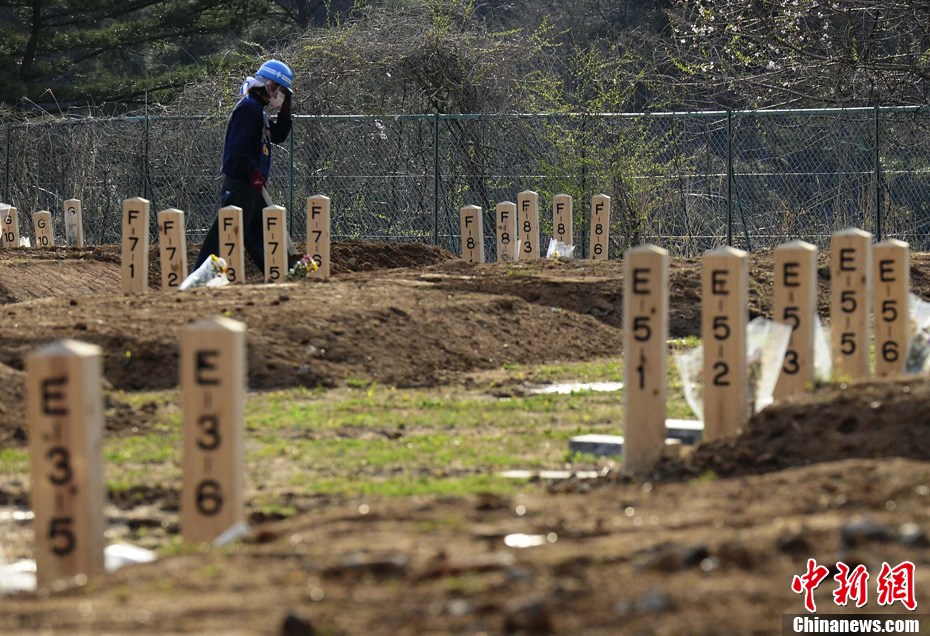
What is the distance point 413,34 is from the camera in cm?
2694

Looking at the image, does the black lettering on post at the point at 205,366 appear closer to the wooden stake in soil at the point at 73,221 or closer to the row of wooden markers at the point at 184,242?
the row of wooden markers at the point at 184,242

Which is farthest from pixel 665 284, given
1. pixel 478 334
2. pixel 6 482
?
pixel 478 334

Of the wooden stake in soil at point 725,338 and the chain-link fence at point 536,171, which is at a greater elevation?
the chain-link fence at point 536,171

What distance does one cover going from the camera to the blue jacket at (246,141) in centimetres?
1590

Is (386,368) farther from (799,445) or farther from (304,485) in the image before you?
(799,445)

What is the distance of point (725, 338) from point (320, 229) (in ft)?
29.3

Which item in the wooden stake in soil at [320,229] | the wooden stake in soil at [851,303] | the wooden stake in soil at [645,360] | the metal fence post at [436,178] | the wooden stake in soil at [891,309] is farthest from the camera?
the metal fence post at [436,178]

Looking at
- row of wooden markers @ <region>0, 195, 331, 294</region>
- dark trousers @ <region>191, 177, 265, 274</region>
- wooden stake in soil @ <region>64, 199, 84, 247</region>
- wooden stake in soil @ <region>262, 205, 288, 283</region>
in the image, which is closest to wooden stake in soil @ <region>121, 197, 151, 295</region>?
row of wooden markers @ <region>0, 195, 331, 294</region>

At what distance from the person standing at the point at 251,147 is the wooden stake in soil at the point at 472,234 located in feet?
12.2

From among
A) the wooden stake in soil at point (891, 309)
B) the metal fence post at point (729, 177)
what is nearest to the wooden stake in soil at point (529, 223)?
the metal fence post at point (729, 177)

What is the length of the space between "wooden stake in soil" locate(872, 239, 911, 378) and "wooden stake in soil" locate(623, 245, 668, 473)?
2.01 metres

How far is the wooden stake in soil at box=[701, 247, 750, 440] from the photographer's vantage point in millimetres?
7969

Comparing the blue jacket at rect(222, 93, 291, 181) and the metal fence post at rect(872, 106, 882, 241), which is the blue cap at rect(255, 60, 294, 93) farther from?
the metal fence post at rect(872, 106, 882, 241)

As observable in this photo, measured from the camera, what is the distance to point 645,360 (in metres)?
7.74
